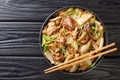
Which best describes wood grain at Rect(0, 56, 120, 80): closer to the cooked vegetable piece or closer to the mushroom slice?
the cooked vegetable piece

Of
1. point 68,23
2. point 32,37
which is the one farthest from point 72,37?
point 32,37

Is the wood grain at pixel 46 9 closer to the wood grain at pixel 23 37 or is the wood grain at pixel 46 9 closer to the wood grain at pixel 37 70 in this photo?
the wood grain at pixel 23 37

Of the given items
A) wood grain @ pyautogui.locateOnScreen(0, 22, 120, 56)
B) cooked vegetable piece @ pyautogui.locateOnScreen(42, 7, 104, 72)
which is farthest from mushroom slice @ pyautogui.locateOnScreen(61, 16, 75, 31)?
wood grain @ pyautogui.locateOnScreen(0, 22, 120, 56)

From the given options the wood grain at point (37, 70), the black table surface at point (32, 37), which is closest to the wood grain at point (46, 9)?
the black table surface at point (32, 37)

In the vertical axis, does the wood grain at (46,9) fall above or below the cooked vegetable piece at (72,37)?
above

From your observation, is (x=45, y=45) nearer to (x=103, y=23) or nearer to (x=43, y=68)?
(x=43, y=68)

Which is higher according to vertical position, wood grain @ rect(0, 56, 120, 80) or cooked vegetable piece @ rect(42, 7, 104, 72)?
cooked vegetable piece @ rect(42, 7, 104, 72)

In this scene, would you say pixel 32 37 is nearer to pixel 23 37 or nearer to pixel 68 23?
pixel 23 37

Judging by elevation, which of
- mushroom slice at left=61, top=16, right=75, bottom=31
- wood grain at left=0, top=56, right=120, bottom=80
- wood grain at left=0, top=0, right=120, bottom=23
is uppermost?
wood grain at left=0, top=0, right=120, bottom=23
